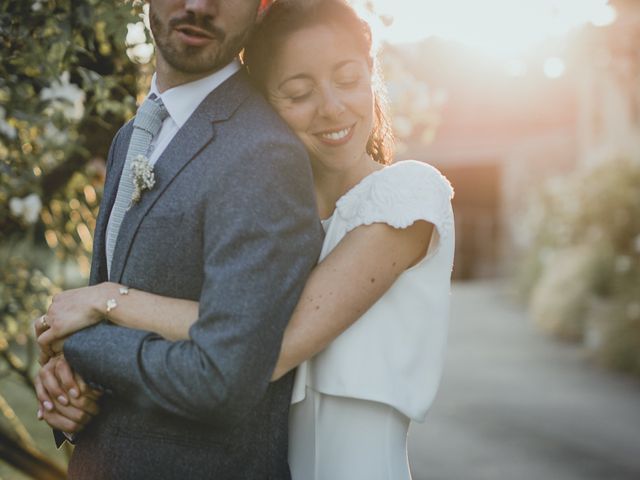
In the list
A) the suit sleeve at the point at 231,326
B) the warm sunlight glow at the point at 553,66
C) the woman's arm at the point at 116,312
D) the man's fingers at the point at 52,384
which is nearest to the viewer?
the suit sleeve at the point at 231,326

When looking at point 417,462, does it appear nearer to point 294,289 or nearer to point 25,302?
point 25,302

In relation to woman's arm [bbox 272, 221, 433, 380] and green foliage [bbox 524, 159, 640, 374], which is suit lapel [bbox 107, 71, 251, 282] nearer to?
woman's arm [bbox 272, 221, 433, 380]

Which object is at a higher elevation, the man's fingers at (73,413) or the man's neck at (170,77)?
the man's neck at (170,77)

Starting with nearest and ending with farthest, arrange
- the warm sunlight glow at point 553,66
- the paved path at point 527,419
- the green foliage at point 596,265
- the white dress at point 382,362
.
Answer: the white dress at point 382,362, the warm sunlight glow at point 553,66, the paved path at point 527,419, the green foliage at point 596,265

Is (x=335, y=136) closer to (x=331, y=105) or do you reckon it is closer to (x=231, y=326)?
(x=331, y=105)

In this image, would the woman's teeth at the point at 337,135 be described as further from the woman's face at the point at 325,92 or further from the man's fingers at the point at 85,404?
the man's fingers at the point at 85,404

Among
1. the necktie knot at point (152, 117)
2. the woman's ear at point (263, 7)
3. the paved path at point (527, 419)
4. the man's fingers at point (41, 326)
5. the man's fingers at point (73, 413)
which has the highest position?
the woman's ear at point (263, 7)

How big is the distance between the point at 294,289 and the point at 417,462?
4609 mm

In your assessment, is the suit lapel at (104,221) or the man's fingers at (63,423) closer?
the man's fingers at (63,423)

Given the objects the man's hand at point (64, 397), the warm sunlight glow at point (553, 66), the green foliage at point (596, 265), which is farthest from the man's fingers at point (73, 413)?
the green foliage at point (596, 265)

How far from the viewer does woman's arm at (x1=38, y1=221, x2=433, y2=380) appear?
161cm

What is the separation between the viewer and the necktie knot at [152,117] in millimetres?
1787

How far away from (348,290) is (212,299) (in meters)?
0.34

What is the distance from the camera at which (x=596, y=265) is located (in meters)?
11.6
